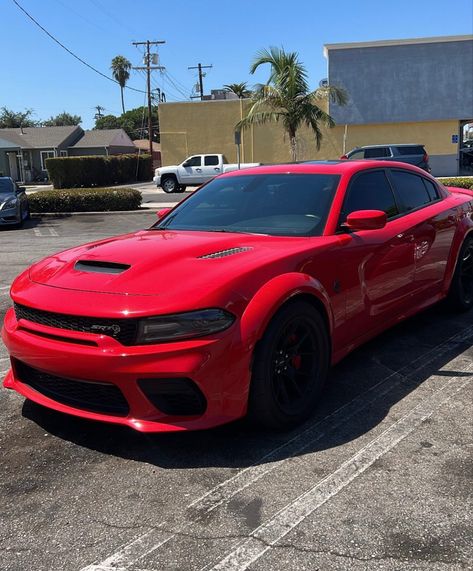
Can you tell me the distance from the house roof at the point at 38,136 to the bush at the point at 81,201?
103ft

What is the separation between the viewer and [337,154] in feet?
103

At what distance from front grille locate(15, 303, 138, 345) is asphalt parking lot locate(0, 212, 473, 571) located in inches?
28.1

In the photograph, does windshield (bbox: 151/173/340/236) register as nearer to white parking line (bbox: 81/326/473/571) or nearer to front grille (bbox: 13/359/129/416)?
white parking line (bbox: 81/326/473/571)

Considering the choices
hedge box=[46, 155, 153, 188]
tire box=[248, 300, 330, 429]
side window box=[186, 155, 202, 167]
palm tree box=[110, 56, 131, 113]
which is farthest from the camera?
palm tree box=[110, 56, 131, 113]

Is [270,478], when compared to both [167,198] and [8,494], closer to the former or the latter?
[8,494]

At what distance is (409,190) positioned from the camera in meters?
4.98

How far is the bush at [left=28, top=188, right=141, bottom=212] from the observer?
19.4 meters

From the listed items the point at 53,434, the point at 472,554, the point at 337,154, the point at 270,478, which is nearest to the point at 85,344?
the point at 53,434

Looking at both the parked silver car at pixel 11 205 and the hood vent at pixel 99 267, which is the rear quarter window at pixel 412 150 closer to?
the parked silver car at pixel 11 205

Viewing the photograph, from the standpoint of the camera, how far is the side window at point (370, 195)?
163 inches

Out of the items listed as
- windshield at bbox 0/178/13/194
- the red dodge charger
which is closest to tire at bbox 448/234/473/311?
the red dodge charger

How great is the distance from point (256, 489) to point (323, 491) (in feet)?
1.06

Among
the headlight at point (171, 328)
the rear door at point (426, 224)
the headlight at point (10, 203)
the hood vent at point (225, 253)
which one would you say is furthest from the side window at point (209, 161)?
the headlight at point (171, 328)

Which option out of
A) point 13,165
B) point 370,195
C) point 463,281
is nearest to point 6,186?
point 463,281
